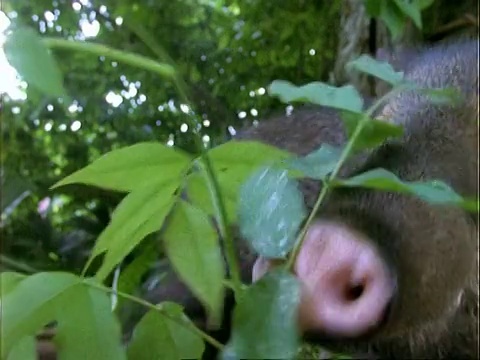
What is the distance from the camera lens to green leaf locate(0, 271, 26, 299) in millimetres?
325

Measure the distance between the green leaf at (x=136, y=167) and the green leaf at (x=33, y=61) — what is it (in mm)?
91

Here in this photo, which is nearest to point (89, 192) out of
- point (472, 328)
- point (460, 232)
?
point (472, 328)

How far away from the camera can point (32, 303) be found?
309 mm

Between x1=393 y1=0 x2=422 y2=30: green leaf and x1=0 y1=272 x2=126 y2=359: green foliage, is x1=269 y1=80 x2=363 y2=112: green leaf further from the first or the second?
x1=393 y1=0 x2=422 y2=30: green leaf

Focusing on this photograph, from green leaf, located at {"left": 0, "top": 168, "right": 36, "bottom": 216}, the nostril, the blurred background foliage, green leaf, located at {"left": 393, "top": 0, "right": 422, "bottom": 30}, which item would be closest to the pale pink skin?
the nostril

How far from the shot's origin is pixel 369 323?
20.1 inches

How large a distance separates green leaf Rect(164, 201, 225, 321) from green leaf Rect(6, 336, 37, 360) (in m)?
0.07

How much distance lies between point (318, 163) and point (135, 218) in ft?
0.29

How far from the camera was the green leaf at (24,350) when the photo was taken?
1.14 feet

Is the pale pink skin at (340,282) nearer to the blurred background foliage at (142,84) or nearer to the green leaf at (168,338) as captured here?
the green leaf at (168,338)

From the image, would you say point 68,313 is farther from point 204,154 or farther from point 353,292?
point 353,292

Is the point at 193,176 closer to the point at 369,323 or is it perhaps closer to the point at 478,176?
the point at 369,323

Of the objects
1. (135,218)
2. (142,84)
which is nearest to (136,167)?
(135,218)

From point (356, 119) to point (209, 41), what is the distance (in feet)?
3.23
